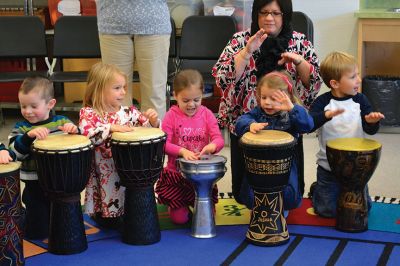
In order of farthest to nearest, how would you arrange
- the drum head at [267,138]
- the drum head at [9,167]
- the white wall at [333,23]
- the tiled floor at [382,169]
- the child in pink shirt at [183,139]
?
the white wall at [333,23] → the tiled floor at [382,169] → the child in pink shirt at [183,139] → the drum head at [267,138] → the drum head at [9,167]

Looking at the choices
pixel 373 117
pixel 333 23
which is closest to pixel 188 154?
pixel 373 117

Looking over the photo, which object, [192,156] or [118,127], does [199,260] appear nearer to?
[192,156]

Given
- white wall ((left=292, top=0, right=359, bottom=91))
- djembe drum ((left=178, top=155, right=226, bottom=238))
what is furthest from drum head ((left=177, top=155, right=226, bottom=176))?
white wall ((left=292, top=0, right=359, bottom=91))

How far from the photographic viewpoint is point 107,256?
3.06 metres

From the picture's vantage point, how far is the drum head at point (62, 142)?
2973mm

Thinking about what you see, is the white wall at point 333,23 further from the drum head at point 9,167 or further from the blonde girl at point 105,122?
the drum head at point 9,167

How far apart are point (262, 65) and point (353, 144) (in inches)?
25.2

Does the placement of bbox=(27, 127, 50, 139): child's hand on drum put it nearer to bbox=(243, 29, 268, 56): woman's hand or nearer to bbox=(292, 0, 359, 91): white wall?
bbox=(243, 29, 268, 56): woman's hand

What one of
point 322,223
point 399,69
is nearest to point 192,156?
Answer: point 322,223

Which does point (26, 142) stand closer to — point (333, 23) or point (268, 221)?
point (268, 221)

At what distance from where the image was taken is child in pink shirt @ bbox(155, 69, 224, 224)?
3.41 meters

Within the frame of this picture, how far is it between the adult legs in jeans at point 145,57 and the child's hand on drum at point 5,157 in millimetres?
1485

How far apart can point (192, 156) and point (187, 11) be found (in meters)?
2.94

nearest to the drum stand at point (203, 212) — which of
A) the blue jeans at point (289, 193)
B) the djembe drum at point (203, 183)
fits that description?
the djembe drum at point (203, 183)
